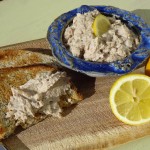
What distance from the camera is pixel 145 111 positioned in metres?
1.75

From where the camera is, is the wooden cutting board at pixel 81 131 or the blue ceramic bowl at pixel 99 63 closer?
the wooden cutting board at pixel 81 131

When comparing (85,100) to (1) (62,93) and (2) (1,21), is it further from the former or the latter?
(2) (1,21)

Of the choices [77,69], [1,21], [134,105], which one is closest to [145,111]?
[134,105]

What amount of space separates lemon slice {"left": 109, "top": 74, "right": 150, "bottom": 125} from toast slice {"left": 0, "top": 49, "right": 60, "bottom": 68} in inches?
13.5

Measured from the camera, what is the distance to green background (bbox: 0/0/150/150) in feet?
7.94

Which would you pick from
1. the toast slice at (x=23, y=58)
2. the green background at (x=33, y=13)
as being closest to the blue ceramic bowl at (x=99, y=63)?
the toast slice at (x=23, y=58)

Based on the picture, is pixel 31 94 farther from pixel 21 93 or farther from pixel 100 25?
pixel 100 25

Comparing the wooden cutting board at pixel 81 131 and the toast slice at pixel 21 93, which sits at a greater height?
the toast slice at pixel 21 93

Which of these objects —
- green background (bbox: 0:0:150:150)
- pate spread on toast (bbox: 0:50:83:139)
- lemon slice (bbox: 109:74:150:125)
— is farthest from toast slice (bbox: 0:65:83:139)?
green background (bbox: 0:0:150:150)

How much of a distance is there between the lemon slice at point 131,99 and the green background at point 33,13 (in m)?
0.70

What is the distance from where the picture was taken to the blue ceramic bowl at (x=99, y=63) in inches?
73.3

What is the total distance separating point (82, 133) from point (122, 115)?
17cm

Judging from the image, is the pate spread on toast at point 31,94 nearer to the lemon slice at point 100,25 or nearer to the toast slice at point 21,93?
the toast slice at point 21,93

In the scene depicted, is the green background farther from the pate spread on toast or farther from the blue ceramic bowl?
the pate spread on toast
